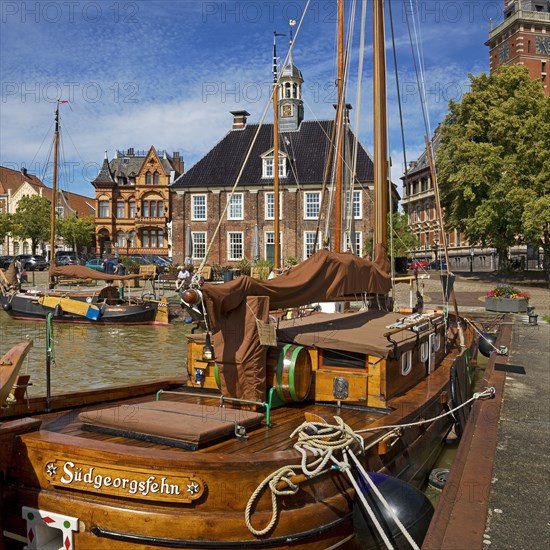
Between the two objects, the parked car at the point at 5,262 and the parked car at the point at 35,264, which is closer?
the parked car at the point at 5,262

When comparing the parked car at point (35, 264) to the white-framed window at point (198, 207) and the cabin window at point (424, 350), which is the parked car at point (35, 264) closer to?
the white-framed window at point (198, 207)

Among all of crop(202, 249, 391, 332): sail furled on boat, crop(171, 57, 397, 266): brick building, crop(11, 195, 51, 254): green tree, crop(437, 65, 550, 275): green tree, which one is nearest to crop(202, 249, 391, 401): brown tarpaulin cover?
crop(202, 249, 391, 332): sail furled on boat

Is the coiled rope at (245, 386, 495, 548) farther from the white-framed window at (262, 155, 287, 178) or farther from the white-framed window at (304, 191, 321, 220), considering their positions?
the white-framed window at (262, 155, 287, 178)

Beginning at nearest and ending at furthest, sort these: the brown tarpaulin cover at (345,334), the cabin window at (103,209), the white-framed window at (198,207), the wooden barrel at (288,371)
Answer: the wooden barrel at (288,371)
the brown tarpaulin cover at (345,334)
the white-framed window at (198,207)
the cabin window at (103,209)

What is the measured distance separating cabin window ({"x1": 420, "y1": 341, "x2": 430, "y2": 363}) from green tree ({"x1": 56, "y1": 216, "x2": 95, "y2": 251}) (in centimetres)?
5803

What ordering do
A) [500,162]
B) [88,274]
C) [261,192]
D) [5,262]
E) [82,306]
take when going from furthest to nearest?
[5,262] < [261,192] < [500,162] < [88,274] < [82,306]

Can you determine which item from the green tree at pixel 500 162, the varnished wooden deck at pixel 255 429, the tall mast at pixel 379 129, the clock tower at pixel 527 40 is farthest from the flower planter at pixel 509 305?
the clock tower at pixel 527 40

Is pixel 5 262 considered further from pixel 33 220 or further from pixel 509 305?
pixel 509 305

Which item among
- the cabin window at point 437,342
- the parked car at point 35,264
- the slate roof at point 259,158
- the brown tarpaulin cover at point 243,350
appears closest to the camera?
the brown tarpaulin cover at point 243,350

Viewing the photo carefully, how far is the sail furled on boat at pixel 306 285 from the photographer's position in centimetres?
620

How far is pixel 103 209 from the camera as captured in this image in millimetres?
64438

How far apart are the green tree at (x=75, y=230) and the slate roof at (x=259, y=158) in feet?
58.9

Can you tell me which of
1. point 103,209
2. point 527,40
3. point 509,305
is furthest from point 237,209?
point 527,40

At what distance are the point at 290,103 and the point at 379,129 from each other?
41.3m
